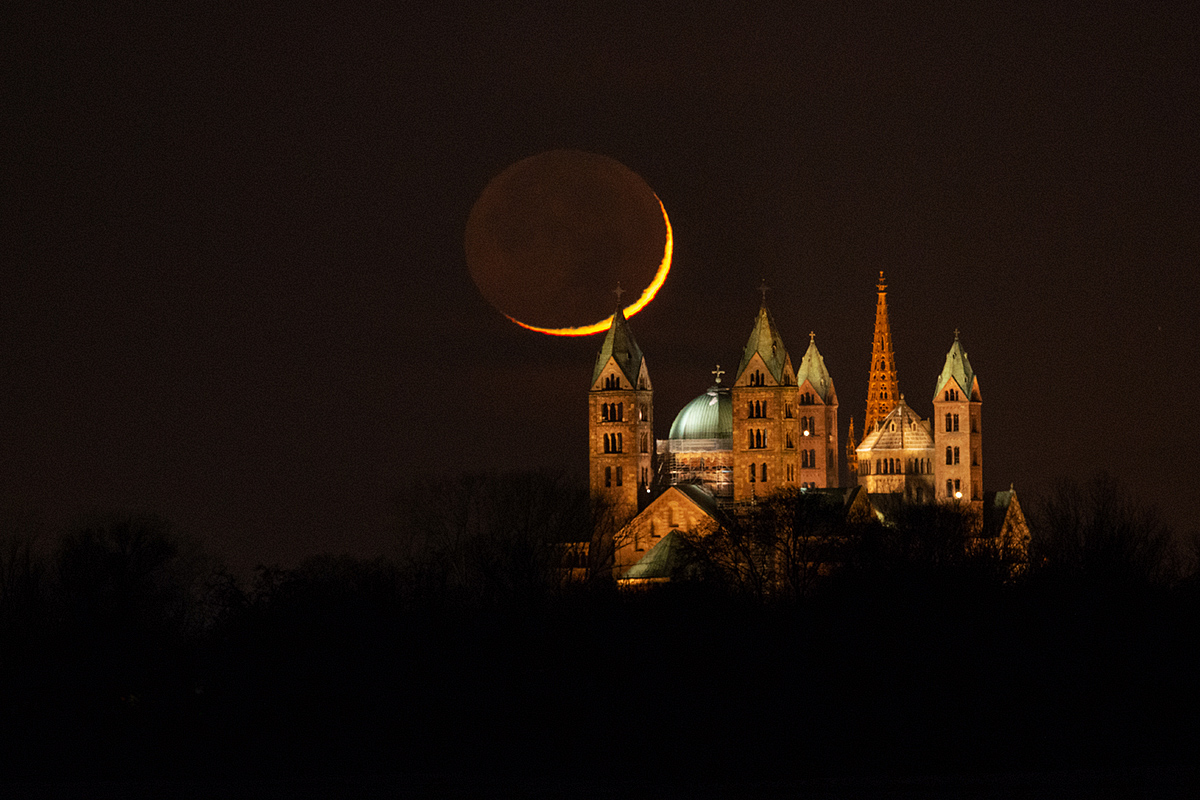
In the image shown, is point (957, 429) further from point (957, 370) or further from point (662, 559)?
point (662, 559)

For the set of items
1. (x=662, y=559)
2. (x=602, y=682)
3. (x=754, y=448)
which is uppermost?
(x=754, y=448)

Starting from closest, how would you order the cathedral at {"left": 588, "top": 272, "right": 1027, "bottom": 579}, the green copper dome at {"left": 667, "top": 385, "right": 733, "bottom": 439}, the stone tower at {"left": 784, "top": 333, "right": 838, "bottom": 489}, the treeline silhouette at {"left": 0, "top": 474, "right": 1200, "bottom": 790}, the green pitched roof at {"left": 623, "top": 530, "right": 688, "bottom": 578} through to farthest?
the treeline silhouette at {"left": 0, "top": 474, "right": 1200, "bottom": 790}, the green pitched roof at {"left": 623, "top": 530, "right": 688, "bottom": 578}, the cathedral at {"left": 588, "top": 272, "right": 1027, "bottom": 579}, the green copper dome at {"left": 667, "top": 385, "right": 733, "bottom": 439}, the stone tower at {"left": 784, "top": 333, "right": 838, "bottom": 489}

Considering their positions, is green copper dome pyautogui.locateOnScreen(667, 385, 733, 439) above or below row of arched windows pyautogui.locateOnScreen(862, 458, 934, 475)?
above

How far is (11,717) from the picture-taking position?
48719mm

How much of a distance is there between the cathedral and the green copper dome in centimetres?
8

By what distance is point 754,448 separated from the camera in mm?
109438

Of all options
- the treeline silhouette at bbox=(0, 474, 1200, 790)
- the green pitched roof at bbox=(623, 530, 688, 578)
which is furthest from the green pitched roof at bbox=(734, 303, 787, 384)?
the treeline silhouette at bbox=(0, 474, 1200, 790)

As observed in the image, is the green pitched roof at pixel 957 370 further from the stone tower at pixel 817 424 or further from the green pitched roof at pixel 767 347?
the green pitched roof at pixel 767 347

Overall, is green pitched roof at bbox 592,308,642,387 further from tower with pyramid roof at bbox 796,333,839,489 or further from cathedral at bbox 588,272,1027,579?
tower with pyramid roof at bbox 796,333,839,489

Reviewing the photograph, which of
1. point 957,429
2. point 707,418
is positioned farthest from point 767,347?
point 957,429

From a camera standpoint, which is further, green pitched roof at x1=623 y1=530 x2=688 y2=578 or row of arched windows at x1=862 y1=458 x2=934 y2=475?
row of arched windows at x1=862 y1=458 x2=934 y2=475

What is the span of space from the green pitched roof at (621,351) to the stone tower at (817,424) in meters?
28.5

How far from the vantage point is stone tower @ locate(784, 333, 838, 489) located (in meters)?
139

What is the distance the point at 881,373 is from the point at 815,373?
12.2 metres
